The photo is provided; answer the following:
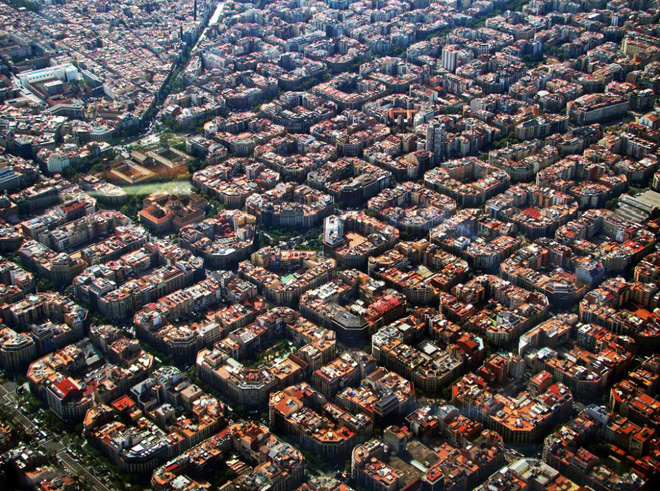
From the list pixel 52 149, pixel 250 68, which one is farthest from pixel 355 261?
pixel 250 68

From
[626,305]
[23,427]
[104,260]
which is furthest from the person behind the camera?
[104,260]

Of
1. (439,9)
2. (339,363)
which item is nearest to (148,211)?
(339,363)

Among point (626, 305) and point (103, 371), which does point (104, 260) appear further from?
point (626, 305)

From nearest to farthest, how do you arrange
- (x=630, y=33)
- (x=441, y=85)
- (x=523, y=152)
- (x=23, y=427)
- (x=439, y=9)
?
(x=23, y=427) → (x=523, y=152) → (x=441, y=85) → (x=630, y=33) → (x=439, y=9)

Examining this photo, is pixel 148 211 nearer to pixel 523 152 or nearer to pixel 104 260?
pixel 104 260

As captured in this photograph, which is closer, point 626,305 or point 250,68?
point 626,305

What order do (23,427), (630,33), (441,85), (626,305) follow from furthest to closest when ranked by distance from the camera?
(630,33)
(441,85)
(626,305)
(23,427)
